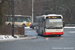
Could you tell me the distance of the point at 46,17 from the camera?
980 inches

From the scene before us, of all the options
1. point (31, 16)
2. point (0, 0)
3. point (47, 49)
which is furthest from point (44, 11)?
point (47, 49)

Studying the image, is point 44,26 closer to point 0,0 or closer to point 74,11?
point 0,0

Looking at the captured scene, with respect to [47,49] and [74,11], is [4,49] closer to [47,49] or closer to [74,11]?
[47,49]

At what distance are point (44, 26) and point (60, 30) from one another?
5.59ft

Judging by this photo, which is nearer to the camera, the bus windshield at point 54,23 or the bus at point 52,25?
the bus at point 52,25

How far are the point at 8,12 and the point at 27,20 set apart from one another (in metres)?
33.3

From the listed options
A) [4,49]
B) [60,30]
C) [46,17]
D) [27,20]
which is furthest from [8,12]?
[27,20]

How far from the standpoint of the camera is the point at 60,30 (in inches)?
973

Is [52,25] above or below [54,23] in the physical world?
below

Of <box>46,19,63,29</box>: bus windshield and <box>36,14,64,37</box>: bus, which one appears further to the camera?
<box>46,19,63,29</box>: bus windshield

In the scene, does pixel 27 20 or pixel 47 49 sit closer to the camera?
pixel 47 49

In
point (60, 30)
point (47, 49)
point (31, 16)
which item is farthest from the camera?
point (31, 16)

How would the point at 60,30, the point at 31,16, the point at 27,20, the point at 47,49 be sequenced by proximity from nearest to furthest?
1. the point at 47,49
2. the point at 60,30
3. the point at 27,20
4. the point at 31,16

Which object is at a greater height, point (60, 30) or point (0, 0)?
point (0, 0)
